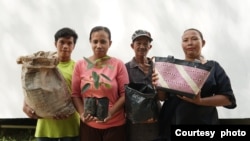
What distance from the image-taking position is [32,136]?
4.77 meters

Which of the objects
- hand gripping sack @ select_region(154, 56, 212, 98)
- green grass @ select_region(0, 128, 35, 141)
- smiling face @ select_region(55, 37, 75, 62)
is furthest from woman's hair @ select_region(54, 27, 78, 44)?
green grass @ select_region(0, 128, 35, 141)

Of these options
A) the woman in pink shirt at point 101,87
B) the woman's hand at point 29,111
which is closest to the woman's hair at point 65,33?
the woman in pink shirt at point 101,87

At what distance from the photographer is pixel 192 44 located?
249 cm

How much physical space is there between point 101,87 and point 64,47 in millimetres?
535

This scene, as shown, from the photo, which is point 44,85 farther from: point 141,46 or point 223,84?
point 223,84

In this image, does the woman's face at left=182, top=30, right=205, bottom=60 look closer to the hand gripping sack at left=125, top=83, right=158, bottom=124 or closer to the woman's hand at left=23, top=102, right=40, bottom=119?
the hand gripping sack at left=125, top=83, right=158, bottom=124

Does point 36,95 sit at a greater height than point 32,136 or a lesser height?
greater

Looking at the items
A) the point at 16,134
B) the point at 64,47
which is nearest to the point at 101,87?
the point at 64,47

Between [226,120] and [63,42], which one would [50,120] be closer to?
[63,42]

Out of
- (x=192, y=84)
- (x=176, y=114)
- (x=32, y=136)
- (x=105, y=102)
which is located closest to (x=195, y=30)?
(x=192, y=84)

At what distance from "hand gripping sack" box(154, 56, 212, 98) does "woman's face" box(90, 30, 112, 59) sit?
0.46m

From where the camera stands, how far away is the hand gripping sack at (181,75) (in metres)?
2.34

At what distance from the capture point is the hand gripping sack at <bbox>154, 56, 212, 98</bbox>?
7.68ft

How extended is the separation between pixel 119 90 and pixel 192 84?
590 millimetres
